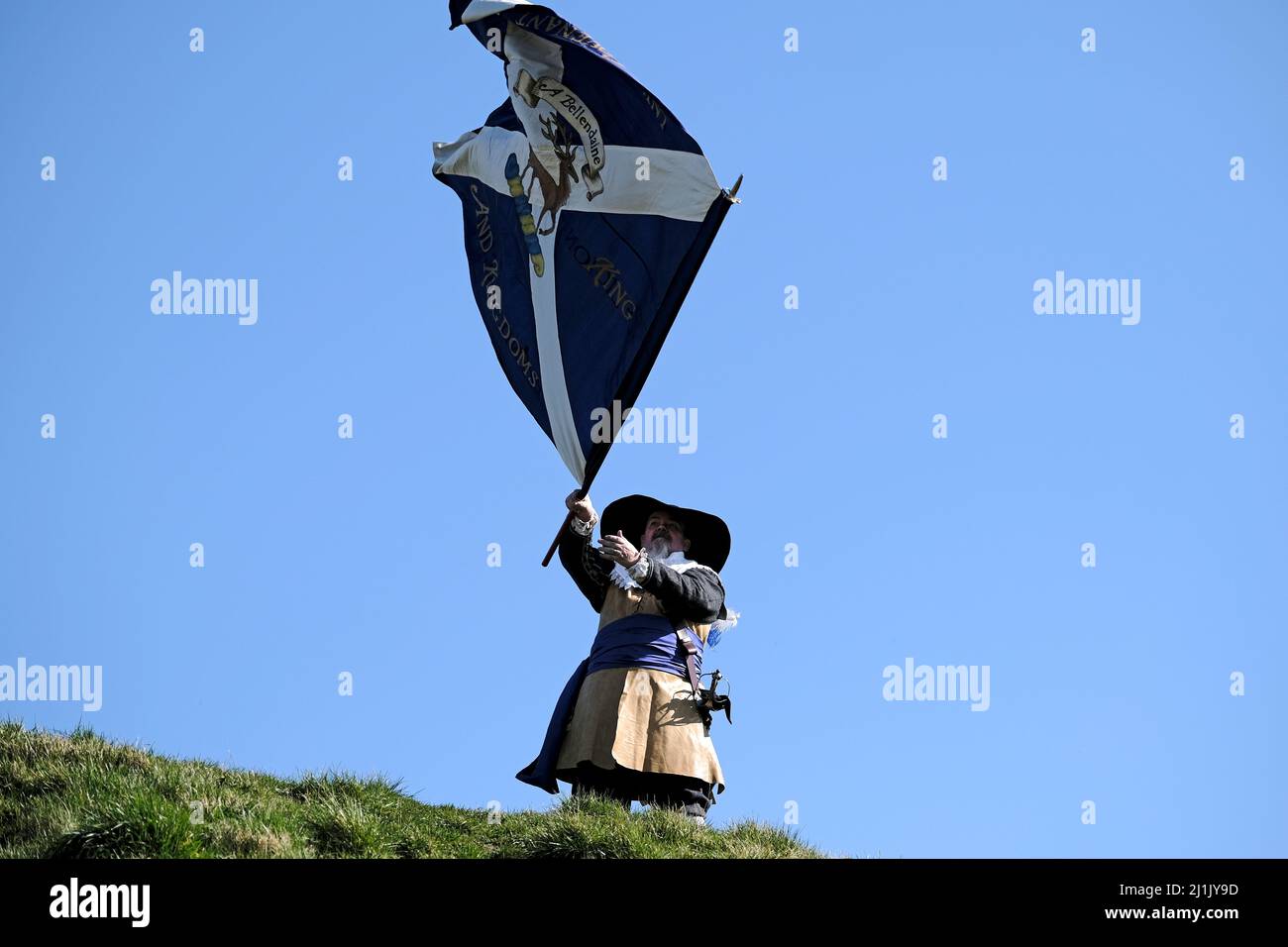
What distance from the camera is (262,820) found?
1007 cm

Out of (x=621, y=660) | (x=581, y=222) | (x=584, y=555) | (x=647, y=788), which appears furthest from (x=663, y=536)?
(x=581, y=222)

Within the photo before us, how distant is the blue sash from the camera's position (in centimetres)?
1255

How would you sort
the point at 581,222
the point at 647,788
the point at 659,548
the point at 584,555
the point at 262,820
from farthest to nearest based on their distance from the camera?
the point at 659,548 < the point at 581,222 < the point at 584,555 < the point at 647,788 < the point at 262,820

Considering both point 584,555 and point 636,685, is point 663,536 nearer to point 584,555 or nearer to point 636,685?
point 584,555

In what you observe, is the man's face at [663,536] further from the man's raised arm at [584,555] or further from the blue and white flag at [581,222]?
the blue and white flag at [581,222]

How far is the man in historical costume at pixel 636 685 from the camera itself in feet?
40.1

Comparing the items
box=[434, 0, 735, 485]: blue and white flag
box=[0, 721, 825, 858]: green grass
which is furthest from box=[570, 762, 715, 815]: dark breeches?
box=[434, 0, 735, 485]: blue and white flag

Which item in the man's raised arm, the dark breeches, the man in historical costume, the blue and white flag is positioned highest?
the blue and white flag

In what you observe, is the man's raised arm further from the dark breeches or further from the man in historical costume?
the dark breeches

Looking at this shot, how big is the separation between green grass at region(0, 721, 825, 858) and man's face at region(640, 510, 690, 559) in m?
2.48

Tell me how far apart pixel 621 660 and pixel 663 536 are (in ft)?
4.42

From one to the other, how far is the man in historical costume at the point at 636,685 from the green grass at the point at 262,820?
2.15ft
